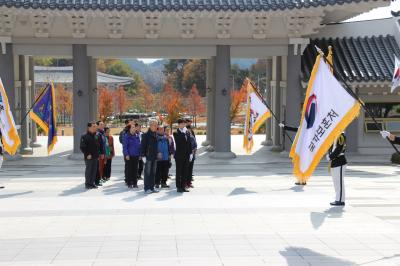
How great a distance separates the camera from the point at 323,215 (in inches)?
381

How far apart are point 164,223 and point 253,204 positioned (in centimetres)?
249

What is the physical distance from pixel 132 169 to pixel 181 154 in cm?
138

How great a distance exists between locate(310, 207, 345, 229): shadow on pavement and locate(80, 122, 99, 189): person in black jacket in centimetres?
556

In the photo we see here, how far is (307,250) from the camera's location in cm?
734

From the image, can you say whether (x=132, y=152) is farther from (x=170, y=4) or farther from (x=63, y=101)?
(x=63, y=101)

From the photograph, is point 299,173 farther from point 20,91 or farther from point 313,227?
point 20,91

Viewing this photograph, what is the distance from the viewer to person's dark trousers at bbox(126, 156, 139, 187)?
12.9 metres

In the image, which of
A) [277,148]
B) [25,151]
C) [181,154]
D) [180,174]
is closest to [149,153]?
[181,154]

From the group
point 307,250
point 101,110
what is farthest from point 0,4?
point 101,110

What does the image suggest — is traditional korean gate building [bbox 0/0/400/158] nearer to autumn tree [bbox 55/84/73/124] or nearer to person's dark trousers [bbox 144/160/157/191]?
person's dark trousers [bbox 144/160/157/191]

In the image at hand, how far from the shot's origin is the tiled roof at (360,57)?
20.0 metres

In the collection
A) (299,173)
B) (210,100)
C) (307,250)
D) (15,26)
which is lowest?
(307,250)

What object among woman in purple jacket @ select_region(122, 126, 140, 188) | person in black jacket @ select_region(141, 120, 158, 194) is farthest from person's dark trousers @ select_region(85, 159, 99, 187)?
person in black jacket @ select_region(141, 120, 158, 194)

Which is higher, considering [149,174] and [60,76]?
[60,76]
